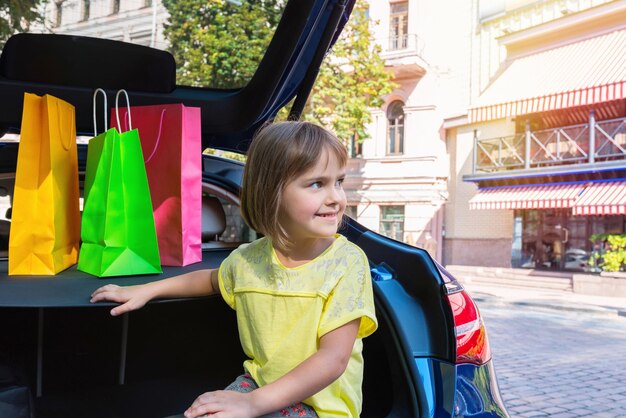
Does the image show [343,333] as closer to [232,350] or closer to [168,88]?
[232,350]

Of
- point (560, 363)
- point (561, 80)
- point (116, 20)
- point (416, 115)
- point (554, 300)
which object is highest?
point (561, 80)

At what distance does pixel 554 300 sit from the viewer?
37.7ft

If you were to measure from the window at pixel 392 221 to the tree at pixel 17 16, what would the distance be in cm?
1803

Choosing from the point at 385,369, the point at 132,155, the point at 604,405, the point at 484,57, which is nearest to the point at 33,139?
the point at 132,155

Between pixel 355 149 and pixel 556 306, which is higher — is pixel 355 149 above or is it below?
above

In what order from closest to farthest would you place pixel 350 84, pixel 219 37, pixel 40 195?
pixel 40 195
pixel 219 37
pixel 350 84

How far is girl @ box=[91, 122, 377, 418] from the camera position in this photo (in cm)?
119

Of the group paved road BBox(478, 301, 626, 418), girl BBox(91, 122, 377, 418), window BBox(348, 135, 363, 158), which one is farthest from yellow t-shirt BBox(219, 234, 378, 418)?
window BBox(348, 135, 363, 158)

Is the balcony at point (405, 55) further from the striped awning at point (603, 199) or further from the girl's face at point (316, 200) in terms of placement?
the girl's face at point (316, 200)

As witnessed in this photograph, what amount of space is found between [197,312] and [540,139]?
15.9 meters

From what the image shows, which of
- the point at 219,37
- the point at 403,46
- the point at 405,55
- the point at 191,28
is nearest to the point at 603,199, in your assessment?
the point at 405,55

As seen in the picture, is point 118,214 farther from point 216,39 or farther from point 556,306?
point 556,306

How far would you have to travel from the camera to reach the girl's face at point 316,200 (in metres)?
1.26

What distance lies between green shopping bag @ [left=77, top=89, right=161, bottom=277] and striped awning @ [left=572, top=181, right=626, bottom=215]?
14031 millimetres
